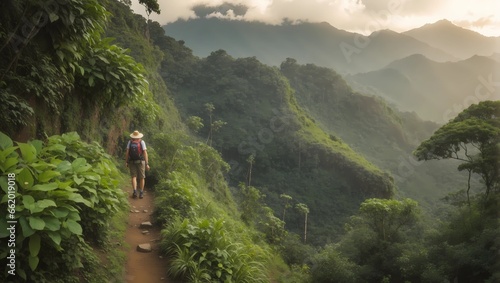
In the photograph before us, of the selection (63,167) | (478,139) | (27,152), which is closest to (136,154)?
(63,167)

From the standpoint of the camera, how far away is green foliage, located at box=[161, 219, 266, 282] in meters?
5.12

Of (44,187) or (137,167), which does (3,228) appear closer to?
(44,187)

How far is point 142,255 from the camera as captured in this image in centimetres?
568

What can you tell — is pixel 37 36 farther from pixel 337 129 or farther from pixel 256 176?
A: pixel 337 129

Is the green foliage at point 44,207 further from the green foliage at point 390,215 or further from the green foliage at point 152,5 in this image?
the green foliage at point 390,215

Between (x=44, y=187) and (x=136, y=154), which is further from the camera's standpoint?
(x=136, y=154)

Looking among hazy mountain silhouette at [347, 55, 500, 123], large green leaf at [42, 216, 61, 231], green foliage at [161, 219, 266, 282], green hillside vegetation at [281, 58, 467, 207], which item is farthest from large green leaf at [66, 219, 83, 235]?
hazy mountain silhouette at [347, 55, 500, 123]

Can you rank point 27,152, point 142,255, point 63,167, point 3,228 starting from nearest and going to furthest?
1. point 3,228
2. point 27,152
3. point 63,167
4. point 142,255

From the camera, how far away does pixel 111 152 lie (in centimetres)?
1038

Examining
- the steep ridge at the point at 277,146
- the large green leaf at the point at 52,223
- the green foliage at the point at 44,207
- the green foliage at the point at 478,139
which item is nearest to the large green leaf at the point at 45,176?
the green foliage at the point at 44,207

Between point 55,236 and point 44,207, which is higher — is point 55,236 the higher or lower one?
the lower one

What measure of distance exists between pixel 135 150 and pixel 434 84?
185m

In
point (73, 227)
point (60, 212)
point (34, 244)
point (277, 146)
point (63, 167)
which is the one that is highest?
point (63, 167)

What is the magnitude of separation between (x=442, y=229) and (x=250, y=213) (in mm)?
13673
